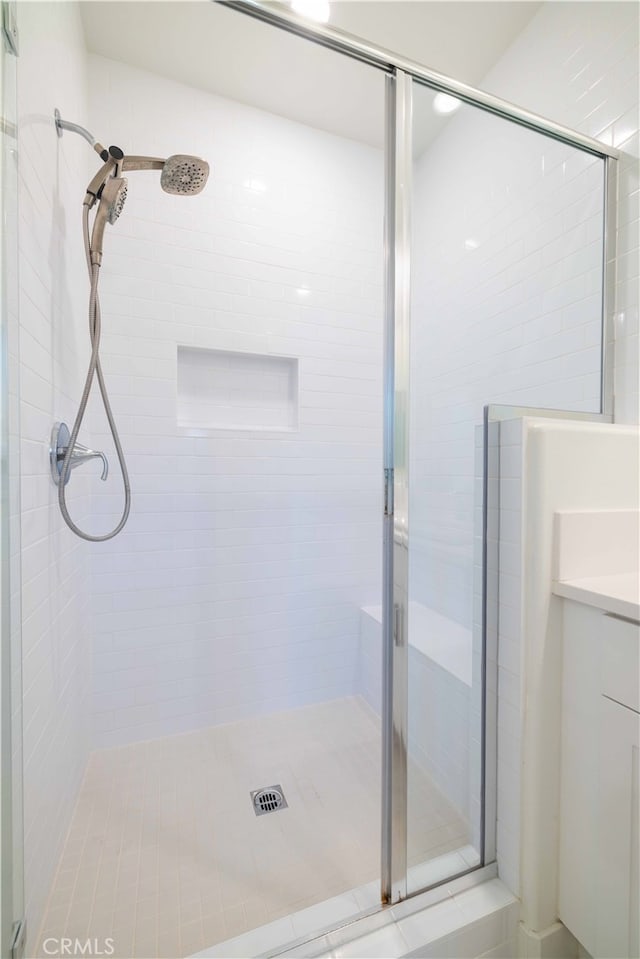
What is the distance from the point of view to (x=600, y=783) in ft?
2.68

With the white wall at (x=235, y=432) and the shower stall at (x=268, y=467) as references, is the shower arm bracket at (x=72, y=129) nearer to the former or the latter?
the shower stall at (x=268, y=467)

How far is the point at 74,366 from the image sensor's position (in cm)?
137

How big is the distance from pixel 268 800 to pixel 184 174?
2.01 metres

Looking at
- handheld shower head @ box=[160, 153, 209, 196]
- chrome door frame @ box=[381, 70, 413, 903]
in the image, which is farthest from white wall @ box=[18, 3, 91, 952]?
chrome door frame @ box=[381, 70, 413, 903]

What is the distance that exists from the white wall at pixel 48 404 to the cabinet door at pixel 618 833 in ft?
4.02

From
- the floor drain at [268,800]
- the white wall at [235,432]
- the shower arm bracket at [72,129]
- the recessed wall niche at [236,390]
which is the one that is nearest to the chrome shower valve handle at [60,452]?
the white wall at [235,432]

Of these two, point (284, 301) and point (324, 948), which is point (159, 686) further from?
point (284, 301)

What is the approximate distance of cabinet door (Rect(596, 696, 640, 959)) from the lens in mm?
750

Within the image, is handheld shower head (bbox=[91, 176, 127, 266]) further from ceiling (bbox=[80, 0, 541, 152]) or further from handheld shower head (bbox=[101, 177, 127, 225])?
ceiling (bbox=[80, 0, 541, 152])

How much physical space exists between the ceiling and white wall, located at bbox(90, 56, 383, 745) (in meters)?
0.09

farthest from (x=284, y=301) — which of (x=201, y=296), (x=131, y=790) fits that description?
(x=131, y=790)

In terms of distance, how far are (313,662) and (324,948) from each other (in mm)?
1124

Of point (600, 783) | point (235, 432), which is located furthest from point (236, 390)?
point (600, 783)

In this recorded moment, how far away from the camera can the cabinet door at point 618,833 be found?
75cm
